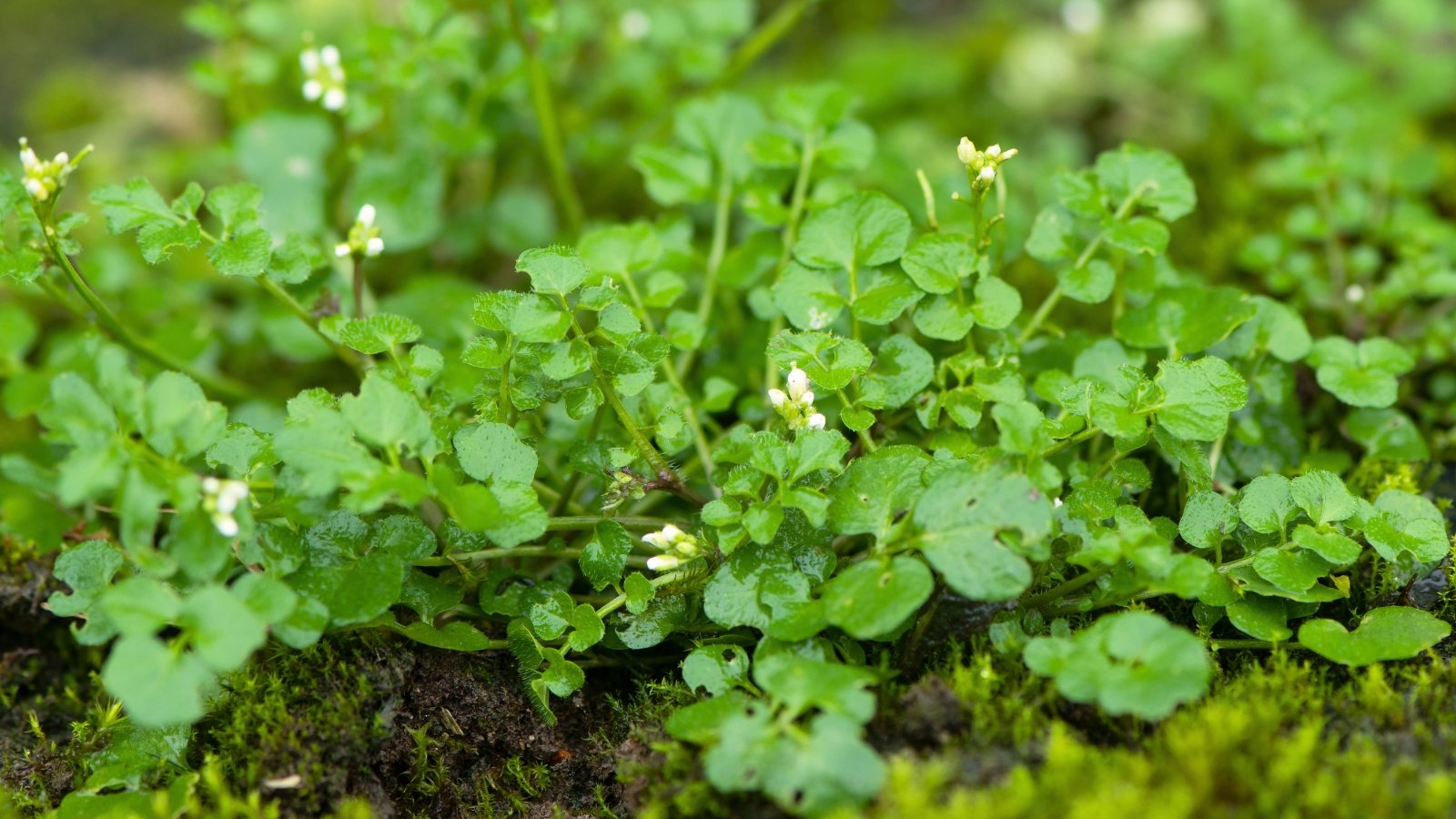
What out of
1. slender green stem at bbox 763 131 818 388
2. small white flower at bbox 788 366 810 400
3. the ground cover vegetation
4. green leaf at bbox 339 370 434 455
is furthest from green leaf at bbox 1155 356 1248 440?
green leaf at bbox 339 370 434 455

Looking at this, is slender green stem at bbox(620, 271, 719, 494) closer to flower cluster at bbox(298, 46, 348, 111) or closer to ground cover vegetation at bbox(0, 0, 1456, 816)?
ground cover vegetation at bbox(0, 0, 1456, 816)

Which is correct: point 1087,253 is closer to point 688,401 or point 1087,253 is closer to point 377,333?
point 688,401

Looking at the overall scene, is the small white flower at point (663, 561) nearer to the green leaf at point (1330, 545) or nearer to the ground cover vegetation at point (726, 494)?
the ground cover vegetation at point (726, 494)

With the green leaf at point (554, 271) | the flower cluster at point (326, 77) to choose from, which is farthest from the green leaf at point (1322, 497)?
the flower cluster at point (326, 77)

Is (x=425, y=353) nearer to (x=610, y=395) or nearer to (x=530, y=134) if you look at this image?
(x=610, y=395)

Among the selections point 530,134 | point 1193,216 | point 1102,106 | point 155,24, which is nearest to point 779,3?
point 1102,106

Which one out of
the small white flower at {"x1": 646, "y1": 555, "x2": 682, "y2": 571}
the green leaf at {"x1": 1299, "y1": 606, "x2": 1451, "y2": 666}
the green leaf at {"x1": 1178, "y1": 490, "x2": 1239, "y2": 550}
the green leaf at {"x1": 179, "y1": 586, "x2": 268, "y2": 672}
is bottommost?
the green leaf at {"x1": 1299, "y1": 606, "x2": 1451, "y2": 666}

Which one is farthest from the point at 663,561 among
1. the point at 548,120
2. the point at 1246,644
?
the point at 548,120

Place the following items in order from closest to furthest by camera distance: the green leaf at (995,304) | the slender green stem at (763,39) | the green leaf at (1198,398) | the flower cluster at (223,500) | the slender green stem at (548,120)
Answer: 1. the flower cluster at (223,500)
2. the green leaf at (1198,398)
3. the green leaf at (995,304)
4. the slender green stem at (548,120)
5. the slender green stem at (763,39)
